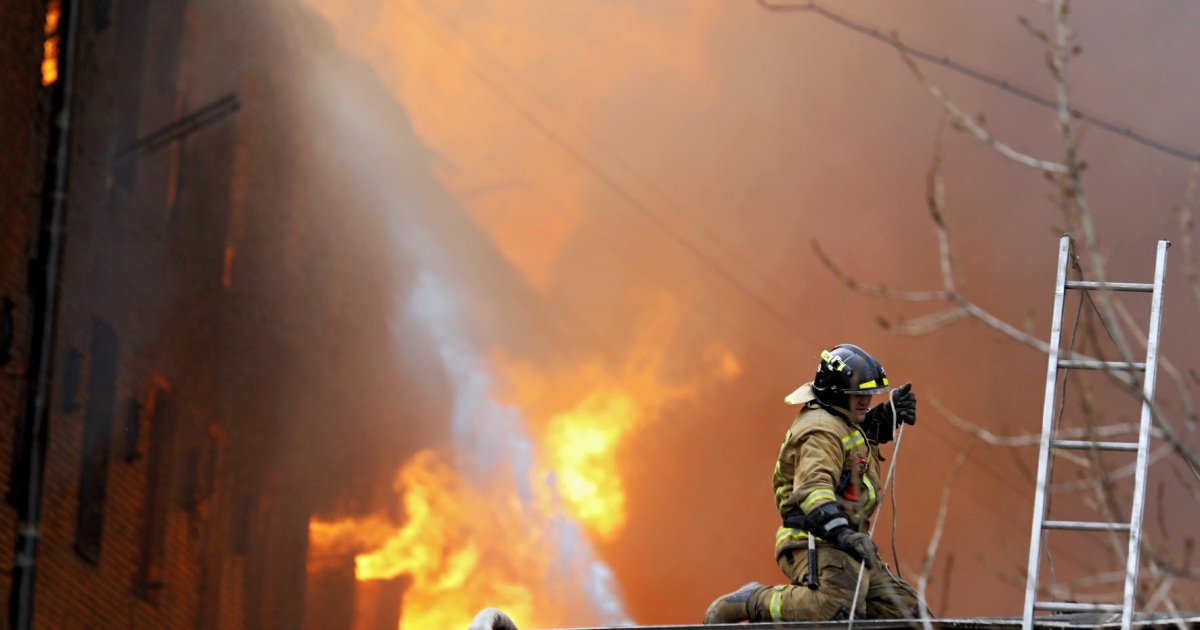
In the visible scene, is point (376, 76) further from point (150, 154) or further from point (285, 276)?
point (150, 154)

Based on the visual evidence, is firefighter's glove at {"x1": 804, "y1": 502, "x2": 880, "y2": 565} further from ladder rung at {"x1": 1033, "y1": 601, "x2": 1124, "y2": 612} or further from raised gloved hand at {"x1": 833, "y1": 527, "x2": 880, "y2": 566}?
ladder rung at {"x1": 1033, "y1": 601, "x2": 1124, "y2": 612}

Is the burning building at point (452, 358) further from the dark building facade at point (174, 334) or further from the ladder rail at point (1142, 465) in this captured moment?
the ladder rail at point (1142, 465)

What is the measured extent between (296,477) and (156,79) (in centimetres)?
611

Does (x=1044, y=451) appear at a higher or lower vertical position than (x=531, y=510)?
lower

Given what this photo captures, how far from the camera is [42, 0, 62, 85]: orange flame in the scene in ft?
42.4

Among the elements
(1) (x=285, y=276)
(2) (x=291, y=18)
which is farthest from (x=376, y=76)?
(1) (x=285, y=276)

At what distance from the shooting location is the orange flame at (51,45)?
42.4 ft

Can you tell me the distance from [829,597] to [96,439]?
9.74 meters

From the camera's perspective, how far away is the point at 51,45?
13.1 meters

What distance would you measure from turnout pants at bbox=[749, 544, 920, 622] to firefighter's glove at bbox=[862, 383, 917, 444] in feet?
2.24

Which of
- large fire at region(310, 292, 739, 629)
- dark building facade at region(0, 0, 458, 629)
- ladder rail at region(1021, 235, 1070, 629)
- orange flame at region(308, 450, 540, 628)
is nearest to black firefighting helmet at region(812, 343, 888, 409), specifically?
ladder rail at region(1021, 235, 1070, 629)

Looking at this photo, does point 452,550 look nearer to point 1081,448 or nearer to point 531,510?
point 531,510

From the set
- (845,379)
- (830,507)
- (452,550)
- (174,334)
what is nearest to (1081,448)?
(830,507)

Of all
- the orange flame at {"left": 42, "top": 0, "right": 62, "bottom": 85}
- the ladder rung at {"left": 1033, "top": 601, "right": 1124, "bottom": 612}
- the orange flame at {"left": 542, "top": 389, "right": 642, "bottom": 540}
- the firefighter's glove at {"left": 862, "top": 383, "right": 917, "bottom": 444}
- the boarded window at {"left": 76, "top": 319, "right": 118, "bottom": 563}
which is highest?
the orange flame at {"left": 42, "top": 0, "right": 62, "bottom": 85}
